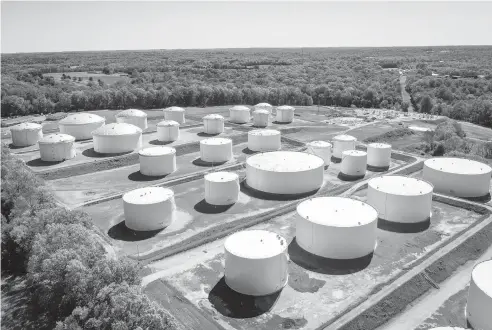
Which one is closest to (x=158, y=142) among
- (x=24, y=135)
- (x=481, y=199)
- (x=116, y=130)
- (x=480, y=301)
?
(x=116, y=130)

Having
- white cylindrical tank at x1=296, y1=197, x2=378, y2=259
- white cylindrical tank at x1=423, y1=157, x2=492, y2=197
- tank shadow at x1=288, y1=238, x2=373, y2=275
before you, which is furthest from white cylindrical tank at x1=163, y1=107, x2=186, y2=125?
tank shadow at x1=288, y1=238, x2=373, y2=275

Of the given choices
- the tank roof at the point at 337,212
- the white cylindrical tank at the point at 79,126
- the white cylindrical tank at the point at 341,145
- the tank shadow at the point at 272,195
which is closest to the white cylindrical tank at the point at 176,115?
the white cylindrical tank at the point at 79,126

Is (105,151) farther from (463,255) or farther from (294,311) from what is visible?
(463,255)

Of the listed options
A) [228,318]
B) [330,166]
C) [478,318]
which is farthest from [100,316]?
[330,166]

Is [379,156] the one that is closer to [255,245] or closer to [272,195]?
[272,195]

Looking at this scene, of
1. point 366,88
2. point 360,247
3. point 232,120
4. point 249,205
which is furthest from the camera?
point 366,88
